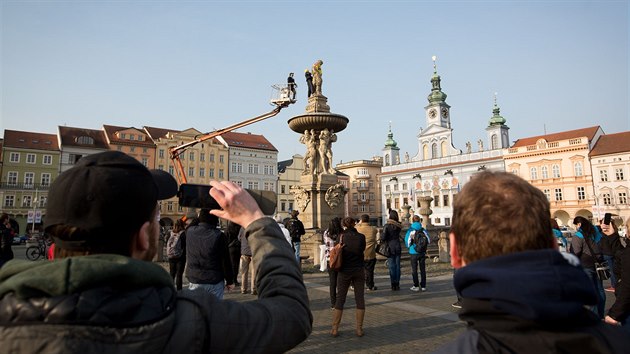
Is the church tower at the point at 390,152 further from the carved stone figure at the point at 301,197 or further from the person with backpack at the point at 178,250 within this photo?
the person with backpack at the point at 178,250

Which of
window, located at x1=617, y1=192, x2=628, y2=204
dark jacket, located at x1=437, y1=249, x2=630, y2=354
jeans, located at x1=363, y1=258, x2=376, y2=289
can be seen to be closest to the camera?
dark jacket, located at x1=437, y1=249, x2=630, y2=354

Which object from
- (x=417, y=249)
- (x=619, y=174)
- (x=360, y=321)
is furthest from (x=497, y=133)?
(x=360, y=321)

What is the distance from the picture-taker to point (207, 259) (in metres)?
5.77

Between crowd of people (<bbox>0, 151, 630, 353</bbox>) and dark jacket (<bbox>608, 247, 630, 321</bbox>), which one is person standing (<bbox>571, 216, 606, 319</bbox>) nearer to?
dark jacket (<bbox>608, 247, 630, 321</bbox>)

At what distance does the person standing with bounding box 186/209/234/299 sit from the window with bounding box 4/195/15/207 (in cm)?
5886

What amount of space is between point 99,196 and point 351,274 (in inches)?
224

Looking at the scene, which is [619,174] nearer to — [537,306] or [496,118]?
[496,118]

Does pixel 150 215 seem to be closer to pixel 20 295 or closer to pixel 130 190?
pixel 130 190

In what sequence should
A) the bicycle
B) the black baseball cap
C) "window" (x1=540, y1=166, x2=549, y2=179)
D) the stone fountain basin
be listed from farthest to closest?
1. "window" (x1=540, y1=166, x2=549, y2=179)
2. the bicycle
3. the stone fountain basin
4. the black baseball cap

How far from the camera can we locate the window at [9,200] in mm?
50525

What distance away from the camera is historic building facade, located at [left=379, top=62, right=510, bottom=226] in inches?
2788

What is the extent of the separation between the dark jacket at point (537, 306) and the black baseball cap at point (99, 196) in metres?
1.22

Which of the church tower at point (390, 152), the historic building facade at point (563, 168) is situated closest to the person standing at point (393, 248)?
the historic building facade at point (563, 168)

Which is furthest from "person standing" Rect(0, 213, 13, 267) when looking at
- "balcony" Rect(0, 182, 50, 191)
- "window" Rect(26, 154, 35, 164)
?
"window" Rect(26, 154, 35, 164)
